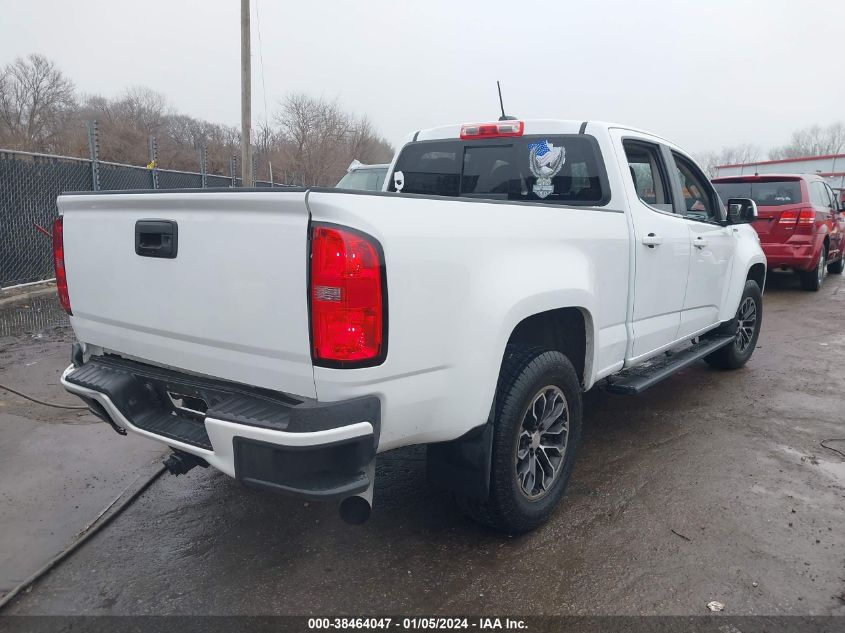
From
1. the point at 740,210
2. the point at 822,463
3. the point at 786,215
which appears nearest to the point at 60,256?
the point at 822,463

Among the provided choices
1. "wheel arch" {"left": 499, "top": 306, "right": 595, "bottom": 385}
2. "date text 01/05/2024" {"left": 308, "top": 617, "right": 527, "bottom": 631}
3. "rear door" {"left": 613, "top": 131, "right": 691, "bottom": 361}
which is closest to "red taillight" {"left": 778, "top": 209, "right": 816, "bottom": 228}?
"rear door" {"left": 613, "top": 131, "right": 691, "bottom": 361}

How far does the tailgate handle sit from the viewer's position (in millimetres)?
2305

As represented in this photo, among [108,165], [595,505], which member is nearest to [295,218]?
[595,505]

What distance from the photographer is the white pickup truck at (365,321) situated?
78.2 inches

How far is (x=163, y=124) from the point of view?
5303 centimetres

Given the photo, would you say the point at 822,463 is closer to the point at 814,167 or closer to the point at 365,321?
the point at 365,321

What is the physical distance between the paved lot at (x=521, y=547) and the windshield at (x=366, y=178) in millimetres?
6357

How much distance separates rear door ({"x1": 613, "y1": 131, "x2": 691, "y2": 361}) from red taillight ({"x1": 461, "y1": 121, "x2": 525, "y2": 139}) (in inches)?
23.3

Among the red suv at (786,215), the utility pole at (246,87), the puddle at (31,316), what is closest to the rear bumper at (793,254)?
the red suv at (786,215)

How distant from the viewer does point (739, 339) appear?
5508mm

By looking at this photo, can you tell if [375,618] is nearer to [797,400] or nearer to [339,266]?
[339,266]

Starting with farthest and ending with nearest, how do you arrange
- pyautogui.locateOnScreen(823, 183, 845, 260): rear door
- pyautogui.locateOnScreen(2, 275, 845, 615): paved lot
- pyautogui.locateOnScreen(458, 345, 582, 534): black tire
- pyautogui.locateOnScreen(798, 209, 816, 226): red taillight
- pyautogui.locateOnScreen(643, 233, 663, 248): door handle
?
pyautogui.locateOnScreen(823, 183, 845, 260): rear door → pyautogui.locateOnScreen(798, 209, 816, 226): red taillight → pyautogui.locateOnScreen(643, 233, 663, 248): door handle → pyautogui.locateOnScreen(458, 345, 582, 534): black tire → pyautogui.locateOnScreen(2, 275, 845, 615): paved lot

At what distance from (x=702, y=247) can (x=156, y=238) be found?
356cm

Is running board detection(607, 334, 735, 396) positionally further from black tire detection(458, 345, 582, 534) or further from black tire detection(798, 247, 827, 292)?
black tire detection(798, 247, 827, 292)
